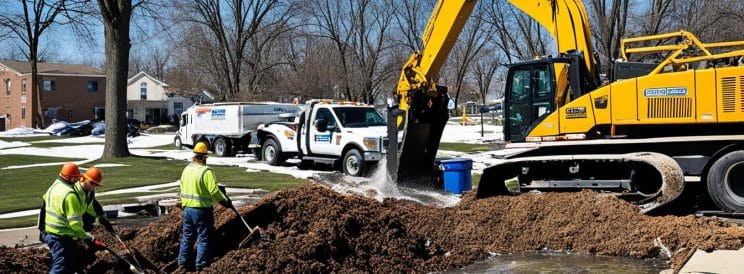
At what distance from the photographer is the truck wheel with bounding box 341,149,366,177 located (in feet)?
66.9

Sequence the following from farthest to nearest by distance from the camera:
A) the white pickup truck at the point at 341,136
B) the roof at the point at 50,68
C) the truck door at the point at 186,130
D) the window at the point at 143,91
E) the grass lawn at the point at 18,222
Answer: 1. the window at the point at 143,91
2. the roof at the point at 50,68
3. the truck door at the point at 186,130
4. the white pickup truck at the point at 341,136
5. the grass lawn at the point at 18,222

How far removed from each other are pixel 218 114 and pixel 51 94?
45.5m

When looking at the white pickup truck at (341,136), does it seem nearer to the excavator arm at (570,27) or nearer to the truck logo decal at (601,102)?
the excavator arm at (570,27)

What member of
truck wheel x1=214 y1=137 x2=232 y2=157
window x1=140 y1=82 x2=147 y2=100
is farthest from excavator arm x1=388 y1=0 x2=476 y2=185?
window x1=140 y1=82 x2=147 y2=100

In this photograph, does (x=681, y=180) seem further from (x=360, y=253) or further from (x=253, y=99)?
(x=253, y=99)

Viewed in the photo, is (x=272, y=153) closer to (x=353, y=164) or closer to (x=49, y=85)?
(x=353, y=164)

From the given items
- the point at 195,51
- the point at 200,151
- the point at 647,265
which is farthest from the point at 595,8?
the point at 195,51

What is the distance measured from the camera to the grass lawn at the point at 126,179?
16562mm

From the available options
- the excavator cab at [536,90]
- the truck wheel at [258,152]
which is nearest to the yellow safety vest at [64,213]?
the excavator cab at [536,90]

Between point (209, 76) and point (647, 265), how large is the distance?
183ft

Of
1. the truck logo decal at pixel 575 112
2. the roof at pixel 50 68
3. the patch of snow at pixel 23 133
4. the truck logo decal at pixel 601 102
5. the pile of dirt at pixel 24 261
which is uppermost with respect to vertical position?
the roof at pixel 50 68

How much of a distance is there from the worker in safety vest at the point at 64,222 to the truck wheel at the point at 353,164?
517 inches

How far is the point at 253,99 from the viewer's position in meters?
52.6

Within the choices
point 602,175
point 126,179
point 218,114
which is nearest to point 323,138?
point 126,179
